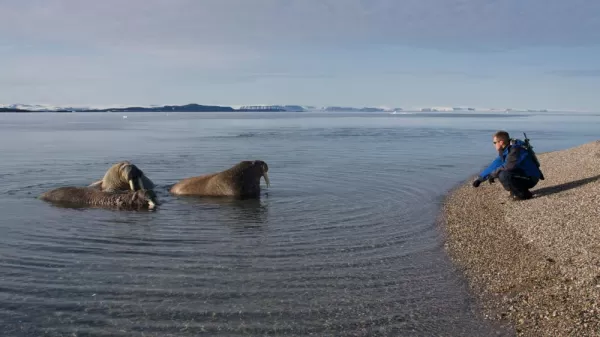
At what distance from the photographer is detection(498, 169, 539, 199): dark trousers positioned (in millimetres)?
11938

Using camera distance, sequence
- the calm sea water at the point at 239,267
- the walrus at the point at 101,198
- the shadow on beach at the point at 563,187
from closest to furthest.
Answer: the calm sea water at the point at 239,267 < the shadow on beach at the point at 563,187 < the walrus at the point at 101,198

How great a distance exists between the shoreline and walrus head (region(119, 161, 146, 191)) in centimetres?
761

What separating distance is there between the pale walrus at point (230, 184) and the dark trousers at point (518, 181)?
20.3 feet

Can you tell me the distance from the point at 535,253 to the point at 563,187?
4.99 metres

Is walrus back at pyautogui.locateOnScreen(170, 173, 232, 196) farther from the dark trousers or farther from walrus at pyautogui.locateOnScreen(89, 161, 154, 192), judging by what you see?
the dark trousers

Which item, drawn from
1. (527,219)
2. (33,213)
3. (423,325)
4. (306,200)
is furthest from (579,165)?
(33,213)

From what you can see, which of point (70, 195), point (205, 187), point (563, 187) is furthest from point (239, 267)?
point (563, 187)

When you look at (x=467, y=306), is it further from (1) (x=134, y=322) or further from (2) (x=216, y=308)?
(1) (x=134, y=322)

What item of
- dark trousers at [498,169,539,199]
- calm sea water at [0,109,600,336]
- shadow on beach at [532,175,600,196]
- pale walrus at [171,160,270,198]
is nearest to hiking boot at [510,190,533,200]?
dark trousers at [498,169,539,199]

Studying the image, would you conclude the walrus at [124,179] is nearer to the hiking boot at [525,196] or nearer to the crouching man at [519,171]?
the crouching man at [519,171]

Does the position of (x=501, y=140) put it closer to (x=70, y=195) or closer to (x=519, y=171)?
(x=519, y=171)

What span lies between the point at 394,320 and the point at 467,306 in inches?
40.6

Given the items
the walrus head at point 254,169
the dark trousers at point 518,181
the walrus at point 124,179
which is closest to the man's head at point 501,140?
the dark trousers at point 518,181

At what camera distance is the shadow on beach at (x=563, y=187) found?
1234 centimetres
